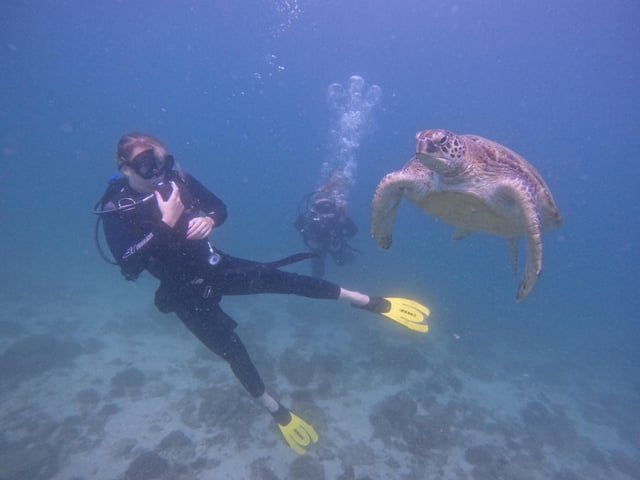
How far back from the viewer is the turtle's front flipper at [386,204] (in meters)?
3.86

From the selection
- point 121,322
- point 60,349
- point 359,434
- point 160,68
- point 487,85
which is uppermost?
point 487,85

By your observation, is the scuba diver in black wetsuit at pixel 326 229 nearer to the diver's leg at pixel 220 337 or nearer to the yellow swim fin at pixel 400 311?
the yellow swim fin at pixel 400 311

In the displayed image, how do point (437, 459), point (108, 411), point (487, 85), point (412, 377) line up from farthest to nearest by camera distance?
point (487, 85) < point (412, 377) < point (108, 411) < point (437, 459)

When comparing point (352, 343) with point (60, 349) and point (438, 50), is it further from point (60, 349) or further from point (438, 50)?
point (438, 50)

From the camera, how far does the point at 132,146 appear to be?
3.10m

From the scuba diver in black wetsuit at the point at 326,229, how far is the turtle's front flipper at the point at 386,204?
6.41 m

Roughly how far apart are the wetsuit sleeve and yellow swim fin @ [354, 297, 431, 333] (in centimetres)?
209

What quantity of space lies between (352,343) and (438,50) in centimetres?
6002

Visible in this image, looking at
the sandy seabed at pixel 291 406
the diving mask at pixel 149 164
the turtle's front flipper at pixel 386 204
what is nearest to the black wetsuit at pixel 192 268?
the diving mask at pixel 149 164

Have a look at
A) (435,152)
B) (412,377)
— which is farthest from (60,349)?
(435,152)

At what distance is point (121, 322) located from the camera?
1124 cm

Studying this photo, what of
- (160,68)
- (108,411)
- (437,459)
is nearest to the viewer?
(437,459)

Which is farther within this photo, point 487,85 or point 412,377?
point 487,85

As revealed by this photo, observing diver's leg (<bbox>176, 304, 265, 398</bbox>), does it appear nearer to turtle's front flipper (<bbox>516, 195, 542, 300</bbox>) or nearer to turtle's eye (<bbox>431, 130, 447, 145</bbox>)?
turtle's eye (<bbox>431, 130, 447, 145</bbox>)
